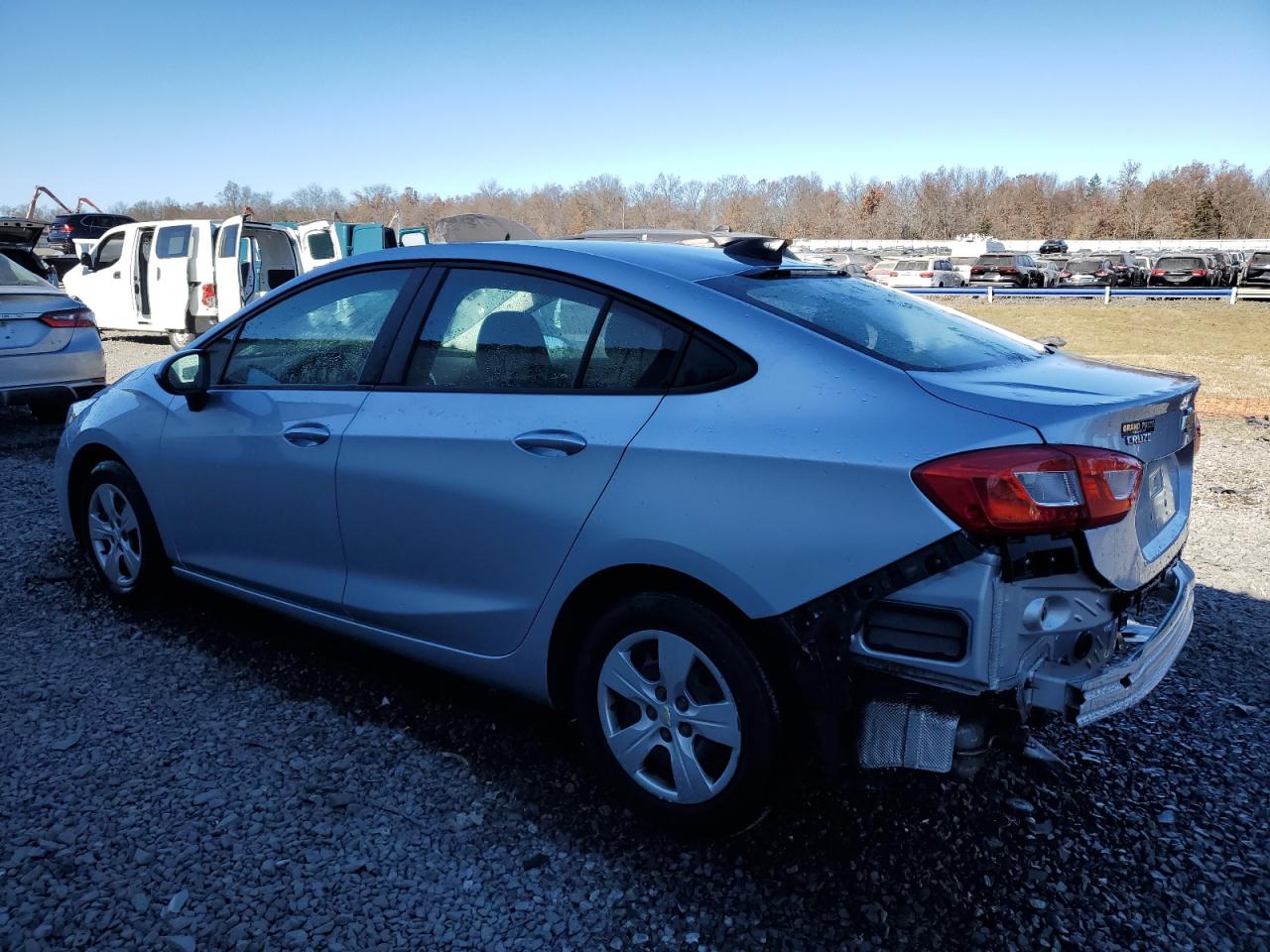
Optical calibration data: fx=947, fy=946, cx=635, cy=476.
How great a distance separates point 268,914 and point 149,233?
49.6 feet

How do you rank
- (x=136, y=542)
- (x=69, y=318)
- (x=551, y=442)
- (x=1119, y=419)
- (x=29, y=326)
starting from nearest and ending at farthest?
(x=1119, y=419)
(x=551, y=442)
(x=136, y=542)
(x=29, y=326)
(x=69, y=318)

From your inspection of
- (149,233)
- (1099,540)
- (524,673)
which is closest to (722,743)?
(524,673)

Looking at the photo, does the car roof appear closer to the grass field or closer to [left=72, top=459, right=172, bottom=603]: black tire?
[left=72, top=459, right=172, bottom=603]: black tire

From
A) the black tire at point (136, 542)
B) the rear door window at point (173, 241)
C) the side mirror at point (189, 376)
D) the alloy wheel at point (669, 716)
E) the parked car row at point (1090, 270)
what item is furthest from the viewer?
the parked car row at point (1090, 270)

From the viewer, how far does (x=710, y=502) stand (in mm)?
2379

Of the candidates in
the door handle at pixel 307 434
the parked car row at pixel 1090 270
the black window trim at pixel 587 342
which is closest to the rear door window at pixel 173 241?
the door handle at pixel 307 434

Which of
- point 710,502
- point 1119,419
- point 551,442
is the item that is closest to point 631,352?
point 551,442

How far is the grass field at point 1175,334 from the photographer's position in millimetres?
12838

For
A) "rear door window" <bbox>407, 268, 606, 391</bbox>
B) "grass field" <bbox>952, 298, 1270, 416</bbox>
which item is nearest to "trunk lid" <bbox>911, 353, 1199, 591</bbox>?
"rear door window" <bbox>407, 268, 606, 391</bbox>

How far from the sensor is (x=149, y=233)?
15.0 metres

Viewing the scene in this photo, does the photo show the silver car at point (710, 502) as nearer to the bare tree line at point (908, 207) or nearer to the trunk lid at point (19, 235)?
the trunk lid at point (19, 235)

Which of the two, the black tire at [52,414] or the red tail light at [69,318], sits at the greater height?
the red tail light at [69,318]

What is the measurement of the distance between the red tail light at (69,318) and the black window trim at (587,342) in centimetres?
603

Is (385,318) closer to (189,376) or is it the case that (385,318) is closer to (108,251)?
(189,376)
